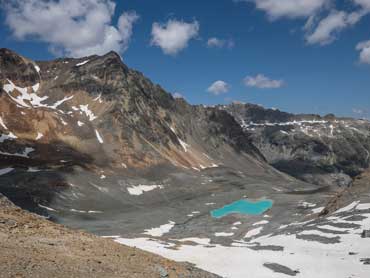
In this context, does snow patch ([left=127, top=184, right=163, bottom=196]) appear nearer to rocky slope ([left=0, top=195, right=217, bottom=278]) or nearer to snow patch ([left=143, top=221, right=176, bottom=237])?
snow patch ([left=143, top=221, right=176, bottom=237])

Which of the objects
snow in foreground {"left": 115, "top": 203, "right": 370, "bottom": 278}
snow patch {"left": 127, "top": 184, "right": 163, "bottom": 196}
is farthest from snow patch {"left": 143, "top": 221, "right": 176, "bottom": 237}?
snow patch {"left": 127, "top": 184, "right": 163, "bottom": 196}

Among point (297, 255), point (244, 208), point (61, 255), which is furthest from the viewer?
point (244, 208)

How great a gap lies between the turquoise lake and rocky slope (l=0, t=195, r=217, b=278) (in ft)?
321

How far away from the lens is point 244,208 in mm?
134875

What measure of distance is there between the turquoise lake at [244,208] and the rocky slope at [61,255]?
9773 centimetres

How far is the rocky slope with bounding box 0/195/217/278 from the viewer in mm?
18528

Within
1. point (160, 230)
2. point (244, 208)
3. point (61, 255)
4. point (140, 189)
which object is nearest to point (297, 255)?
point (61, 255)

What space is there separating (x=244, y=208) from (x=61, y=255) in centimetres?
11755

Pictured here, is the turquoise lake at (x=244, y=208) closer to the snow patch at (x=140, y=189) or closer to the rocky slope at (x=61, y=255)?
the snow patch at (x=140, y=189)

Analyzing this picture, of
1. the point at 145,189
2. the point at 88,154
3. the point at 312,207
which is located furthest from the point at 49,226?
the point at 88,154

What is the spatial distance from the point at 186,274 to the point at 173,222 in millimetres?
93131

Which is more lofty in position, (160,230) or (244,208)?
(244,208)

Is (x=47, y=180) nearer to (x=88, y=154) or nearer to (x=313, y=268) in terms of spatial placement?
(x=88, y=154)

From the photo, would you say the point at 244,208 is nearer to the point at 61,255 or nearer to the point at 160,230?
the point at 160,230
